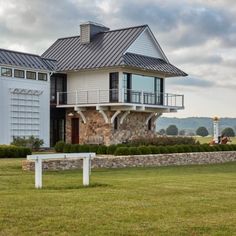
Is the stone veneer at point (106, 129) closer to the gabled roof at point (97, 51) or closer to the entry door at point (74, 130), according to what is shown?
the entry door at point (74, 130)

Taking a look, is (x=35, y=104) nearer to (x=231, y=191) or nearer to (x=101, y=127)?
(x=101, y=127)

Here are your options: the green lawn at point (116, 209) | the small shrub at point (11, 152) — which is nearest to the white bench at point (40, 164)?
the green lawn at point (116, 209)

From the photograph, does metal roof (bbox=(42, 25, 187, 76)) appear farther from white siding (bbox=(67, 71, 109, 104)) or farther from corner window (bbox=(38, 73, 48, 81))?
corner window (bbox=(38, 73, 48, 81))

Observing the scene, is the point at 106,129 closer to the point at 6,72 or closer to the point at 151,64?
the point at 151,64

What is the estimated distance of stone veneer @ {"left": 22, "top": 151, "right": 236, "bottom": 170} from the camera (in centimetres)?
1964

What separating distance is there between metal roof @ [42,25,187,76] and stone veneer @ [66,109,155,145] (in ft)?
10.0

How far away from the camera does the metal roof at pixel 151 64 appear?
3253 cm

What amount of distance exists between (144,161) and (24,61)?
34.4 feet

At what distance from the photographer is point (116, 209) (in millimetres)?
9227

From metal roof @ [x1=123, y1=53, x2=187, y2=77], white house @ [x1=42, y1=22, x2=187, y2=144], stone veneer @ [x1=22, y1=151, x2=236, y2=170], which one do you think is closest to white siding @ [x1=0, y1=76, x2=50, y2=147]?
white house @ [x1=42, y1=22, x2=187, y2=144]

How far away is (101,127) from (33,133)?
15.8 ft

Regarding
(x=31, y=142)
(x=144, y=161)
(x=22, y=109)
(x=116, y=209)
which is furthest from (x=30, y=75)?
(x=116, y=209)

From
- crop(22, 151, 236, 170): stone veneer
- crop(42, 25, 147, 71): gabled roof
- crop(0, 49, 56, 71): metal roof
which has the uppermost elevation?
crop(42, 25, 147, 71): gabled roof

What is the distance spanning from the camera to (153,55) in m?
35.8
